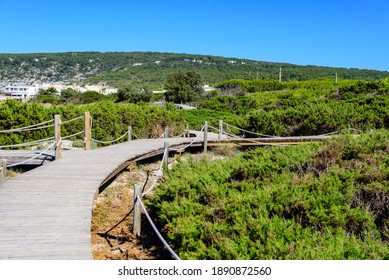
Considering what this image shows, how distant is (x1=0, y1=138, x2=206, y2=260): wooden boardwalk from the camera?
432 cm

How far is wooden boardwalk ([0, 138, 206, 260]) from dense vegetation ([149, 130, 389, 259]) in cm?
118

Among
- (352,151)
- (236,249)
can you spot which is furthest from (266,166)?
(236,249)

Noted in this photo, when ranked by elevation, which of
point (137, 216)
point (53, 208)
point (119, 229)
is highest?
point (53, 208)

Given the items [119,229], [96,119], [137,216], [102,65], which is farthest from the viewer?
[102,65]

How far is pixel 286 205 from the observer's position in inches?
213

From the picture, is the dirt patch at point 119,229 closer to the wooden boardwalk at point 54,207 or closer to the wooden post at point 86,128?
the wooden boardwalk at point 54,207

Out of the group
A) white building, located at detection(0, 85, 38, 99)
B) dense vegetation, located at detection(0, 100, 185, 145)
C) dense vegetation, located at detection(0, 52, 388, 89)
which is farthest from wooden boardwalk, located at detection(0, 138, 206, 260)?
dense vegetation, located at detection(0, 52, 388, 89)

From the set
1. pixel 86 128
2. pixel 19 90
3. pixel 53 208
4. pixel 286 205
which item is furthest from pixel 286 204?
pixel 19 90

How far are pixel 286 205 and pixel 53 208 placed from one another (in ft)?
10.6

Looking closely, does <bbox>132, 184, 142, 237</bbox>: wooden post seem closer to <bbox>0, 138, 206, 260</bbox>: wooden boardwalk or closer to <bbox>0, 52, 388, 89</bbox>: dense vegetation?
<bbox>0, 138, 206, 260</bbox>: wooden boardwalk

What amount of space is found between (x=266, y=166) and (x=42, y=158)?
529cm

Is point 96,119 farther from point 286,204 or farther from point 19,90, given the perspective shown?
point 19,90

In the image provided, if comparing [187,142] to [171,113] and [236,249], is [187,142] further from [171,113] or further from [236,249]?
[236,249]

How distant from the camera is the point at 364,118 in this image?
1703 centimetres
